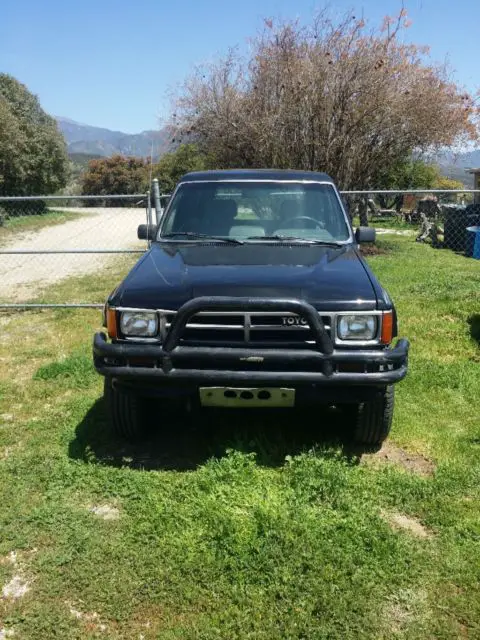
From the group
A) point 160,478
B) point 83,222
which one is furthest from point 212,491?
point 83,222

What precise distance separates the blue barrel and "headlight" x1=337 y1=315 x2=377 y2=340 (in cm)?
1137

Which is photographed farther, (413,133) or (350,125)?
(413,133)

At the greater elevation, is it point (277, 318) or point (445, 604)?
point (277, 318)

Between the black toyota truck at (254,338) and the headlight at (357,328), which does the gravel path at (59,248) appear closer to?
the black toyota truck at (254,338)

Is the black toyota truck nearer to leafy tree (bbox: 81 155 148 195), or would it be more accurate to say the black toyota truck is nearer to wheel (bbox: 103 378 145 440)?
wheel (bbox: 103 378 145 440)

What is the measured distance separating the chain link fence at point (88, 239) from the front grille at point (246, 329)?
4.08 meters

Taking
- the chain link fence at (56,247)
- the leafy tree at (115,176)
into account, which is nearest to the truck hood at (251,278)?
the chain link fence at (56,247)

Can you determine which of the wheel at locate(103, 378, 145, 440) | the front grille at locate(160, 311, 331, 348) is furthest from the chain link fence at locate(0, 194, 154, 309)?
the front grille at locate(160, 311, 331, 348)

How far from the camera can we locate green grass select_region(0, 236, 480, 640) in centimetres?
249

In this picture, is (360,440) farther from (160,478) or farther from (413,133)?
(413,133)

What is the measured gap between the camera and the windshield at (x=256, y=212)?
4523mm

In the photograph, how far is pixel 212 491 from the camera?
336 cm

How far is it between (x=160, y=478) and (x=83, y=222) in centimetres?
2100

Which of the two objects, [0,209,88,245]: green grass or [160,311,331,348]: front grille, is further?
[0,209,88,245]: green grass
